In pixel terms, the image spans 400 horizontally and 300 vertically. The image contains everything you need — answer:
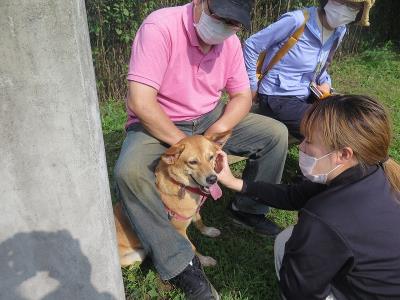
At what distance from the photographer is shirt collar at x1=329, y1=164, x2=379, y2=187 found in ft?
6.53

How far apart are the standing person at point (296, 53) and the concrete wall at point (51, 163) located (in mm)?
2220

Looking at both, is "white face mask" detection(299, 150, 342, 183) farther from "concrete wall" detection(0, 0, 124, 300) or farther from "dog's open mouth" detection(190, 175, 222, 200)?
"concrete wall" detection(0, 0, 124, 300)

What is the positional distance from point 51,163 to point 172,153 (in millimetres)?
1019

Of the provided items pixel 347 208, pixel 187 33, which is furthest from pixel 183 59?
pixel 347 208

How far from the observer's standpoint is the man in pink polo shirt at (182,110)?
2670 mm

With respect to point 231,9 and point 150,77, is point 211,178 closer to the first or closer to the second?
point 150,77

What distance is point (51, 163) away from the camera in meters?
1.87

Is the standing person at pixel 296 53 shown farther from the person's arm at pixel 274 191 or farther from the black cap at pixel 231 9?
the person's arm at pixel 274 191

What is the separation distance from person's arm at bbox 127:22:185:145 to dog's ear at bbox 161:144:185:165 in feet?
0.40

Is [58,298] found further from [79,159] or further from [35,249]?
[79,159]

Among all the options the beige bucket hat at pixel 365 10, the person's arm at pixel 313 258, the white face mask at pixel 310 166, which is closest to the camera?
the person's arm at pixel 313 258

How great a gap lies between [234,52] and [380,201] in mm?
1696

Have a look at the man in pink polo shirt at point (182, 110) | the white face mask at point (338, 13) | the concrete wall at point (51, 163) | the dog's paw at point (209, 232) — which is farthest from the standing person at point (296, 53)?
the concrete wall at point (51, 163)

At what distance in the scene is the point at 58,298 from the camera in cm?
229
